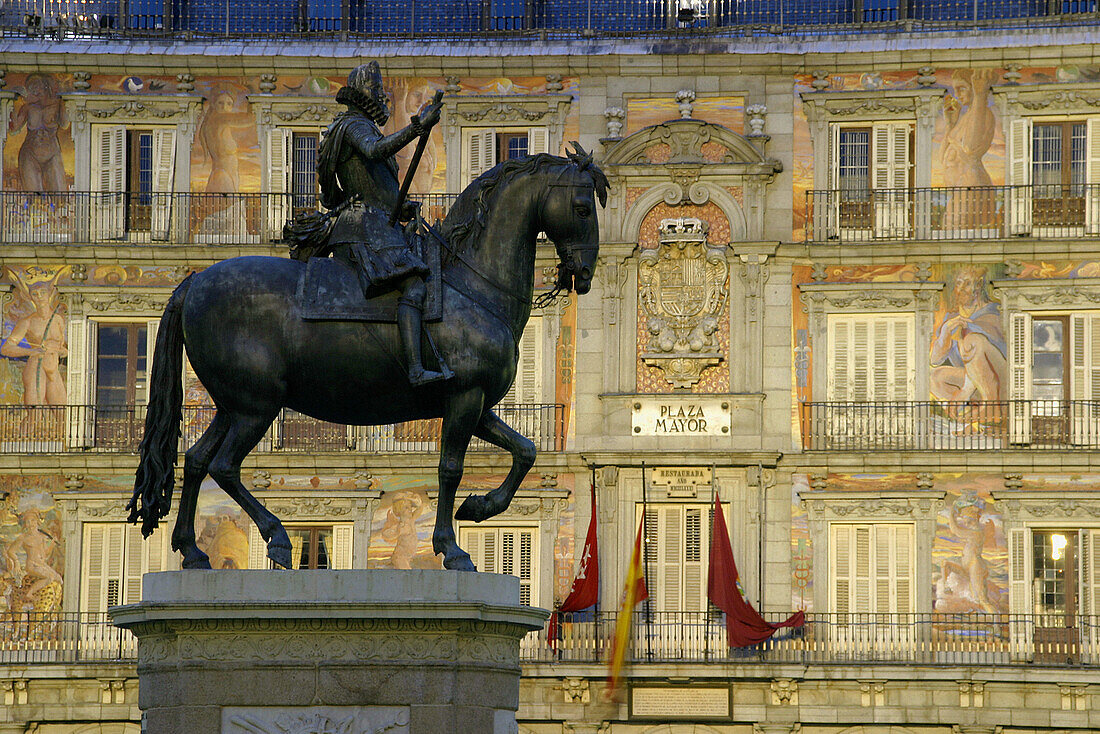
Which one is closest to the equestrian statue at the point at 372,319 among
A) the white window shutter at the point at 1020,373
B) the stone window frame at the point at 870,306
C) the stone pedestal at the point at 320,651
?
the stone pedestal at the point at 320,651

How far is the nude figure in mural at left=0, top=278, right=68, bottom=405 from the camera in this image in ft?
117

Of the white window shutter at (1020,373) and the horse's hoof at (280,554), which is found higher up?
the white window shutter at (1020,373)

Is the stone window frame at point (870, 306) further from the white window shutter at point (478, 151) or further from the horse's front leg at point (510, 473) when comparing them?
the horse's front leg at point (510, 473)

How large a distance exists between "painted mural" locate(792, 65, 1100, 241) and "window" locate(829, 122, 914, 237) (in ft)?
1.89

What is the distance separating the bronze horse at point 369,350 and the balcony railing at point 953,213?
2418 centimetres

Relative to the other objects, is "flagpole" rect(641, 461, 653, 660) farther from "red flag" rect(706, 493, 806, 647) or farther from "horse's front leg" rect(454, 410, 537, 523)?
"horse's front leg" rect(454, 410, 537, 523)

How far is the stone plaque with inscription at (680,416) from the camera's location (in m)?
34.9

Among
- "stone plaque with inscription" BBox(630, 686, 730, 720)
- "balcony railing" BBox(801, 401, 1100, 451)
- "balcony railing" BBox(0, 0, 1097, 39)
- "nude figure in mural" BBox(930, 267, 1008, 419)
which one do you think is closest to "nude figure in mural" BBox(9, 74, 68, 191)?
"balcony railing" BBox(0, 0, 1097, 39)

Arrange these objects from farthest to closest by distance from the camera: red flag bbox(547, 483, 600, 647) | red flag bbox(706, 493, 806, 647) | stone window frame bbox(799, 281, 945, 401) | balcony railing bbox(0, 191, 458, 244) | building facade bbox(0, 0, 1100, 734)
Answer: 1. balcony railing bbox(0, 191, 458, 244)
2. stone window frame bbox(799, 281, 945, 401)
3. building facade bbox(0, 0, 1100, 734)
4. red flag bbox(547, 483, 600, 647)
5. red flag bbox(706, 493, 806, 647)

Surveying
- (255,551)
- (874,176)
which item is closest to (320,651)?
(255,551)

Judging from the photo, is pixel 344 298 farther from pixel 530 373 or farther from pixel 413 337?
pixel 530 373

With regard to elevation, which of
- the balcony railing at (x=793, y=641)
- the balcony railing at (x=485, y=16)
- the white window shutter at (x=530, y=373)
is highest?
the balcony railing at (x=485, y=16)

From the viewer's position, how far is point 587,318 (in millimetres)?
35438

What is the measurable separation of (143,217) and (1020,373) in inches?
640
